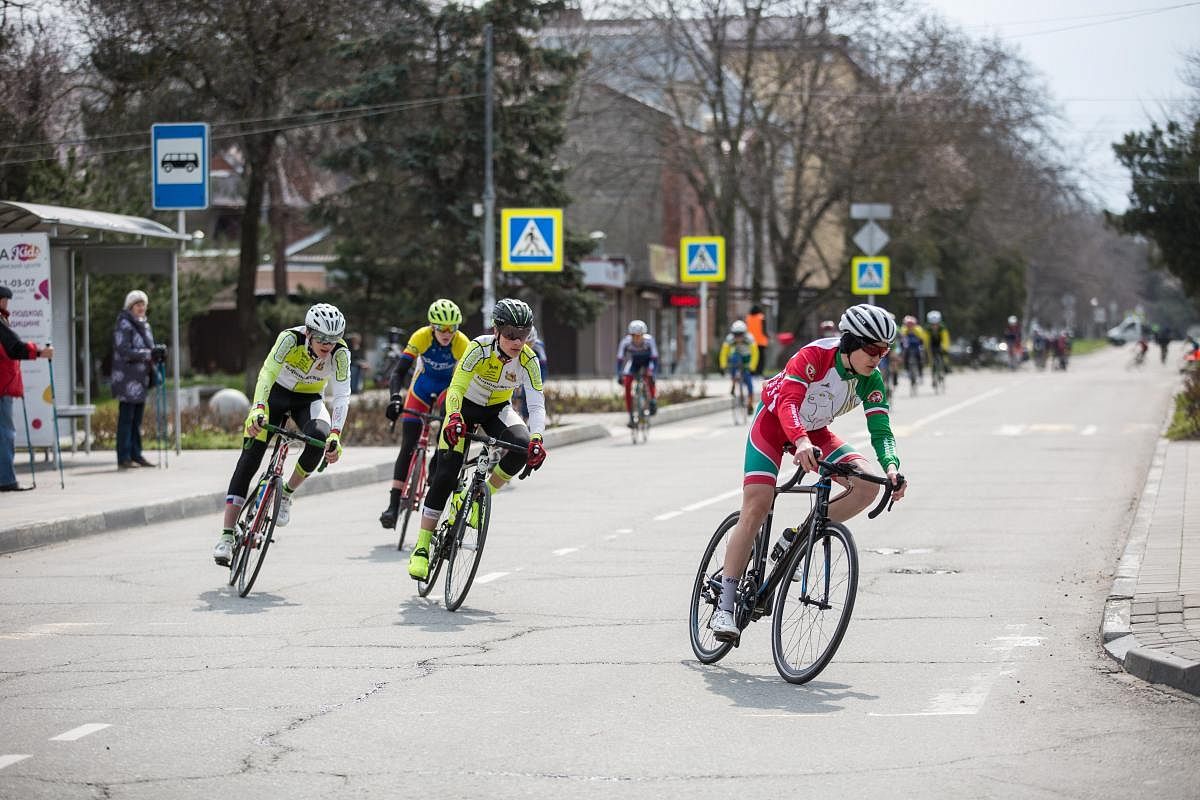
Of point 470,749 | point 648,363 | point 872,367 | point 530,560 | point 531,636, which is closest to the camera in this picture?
point 470,749

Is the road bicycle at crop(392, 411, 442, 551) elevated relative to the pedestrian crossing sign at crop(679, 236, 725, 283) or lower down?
lower down

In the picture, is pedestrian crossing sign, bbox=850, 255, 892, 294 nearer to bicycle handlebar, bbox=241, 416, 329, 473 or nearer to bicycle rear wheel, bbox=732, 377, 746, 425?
bicycle rear wheel, bbox=732, 377, 746, 425

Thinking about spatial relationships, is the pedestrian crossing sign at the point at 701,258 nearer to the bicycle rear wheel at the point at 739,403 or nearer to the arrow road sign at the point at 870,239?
the arrow road sign at the point at 870,239

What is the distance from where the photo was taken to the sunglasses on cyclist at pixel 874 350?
7.49 meters

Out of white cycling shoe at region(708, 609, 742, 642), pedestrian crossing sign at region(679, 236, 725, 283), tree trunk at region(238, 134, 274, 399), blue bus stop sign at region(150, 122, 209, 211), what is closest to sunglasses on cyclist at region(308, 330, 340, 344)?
white cycling shoe at region(708, 609, 742, 642)

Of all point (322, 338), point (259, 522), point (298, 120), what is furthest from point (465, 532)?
point (298, 120)

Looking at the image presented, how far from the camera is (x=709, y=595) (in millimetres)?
8258

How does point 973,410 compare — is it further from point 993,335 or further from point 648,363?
→ point 993,335

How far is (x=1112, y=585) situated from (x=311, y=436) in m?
4.87

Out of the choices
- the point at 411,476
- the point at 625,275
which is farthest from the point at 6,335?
the point at 625,275

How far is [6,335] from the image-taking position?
50.6 ft

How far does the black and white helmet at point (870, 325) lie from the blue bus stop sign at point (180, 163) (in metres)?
13.2

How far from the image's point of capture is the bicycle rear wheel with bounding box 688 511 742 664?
8148 millimetres

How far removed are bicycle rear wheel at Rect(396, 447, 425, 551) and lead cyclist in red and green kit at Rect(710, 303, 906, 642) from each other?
17.5 ft
